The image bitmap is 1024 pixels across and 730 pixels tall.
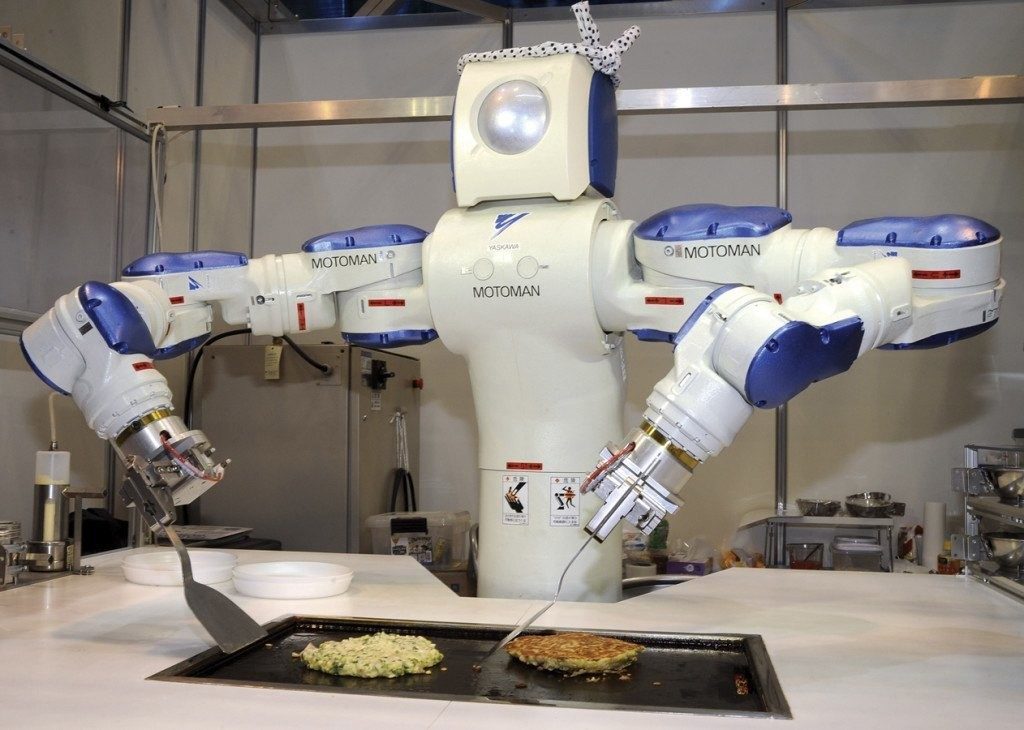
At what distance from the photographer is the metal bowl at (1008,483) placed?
1972 mm

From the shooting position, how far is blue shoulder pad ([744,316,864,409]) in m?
1.39

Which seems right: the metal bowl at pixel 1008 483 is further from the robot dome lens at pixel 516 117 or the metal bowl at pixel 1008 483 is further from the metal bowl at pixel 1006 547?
the robot dome lens at pixel 516 117

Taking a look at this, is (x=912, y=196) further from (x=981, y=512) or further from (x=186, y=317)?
(x=186, y=317)

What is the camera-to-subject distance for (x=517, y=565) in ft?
6.51

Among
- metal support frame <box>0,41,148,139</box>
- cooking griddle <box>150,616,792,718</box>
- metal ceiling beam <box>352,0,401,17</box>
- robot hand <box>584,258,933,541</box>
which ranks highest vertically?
metal ceiling beam <box>352,0,401,17</box>

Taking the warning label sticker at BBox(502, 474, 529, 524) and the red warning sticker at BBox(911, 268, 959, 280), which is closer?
the red warning sticker at BBox(911, 268, 959, 280)

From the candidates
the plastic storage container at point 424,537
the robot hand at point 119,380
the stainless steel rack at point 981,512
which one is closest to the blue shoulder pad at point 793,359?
the stainless steel rack at point 981,512

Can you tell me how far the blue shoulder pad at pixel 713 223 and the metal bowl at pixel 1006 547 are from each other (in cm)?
84

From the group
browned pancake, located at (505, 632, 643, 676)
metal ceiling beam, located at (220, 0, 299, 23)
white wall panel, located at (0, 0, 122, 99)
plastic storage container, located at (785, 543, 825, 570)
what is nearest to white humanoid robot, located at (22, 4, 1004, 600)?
browned pancake, located at (505, 632, 643, 676)

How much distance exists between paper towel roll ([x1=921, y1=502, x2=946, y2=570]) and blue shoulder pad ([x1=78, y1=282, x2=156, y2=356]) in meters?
3.21

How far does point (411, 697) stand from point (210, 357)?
2926 millimetres

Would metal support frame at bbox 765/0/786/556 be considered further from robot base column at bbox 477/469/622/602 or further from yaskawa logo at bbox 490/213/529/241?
yaskawa logo at bbox 490/213/529/241

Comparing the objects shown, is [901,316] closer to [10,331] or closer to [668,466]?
[668,466]

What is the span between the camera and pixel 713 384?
1446 mm
